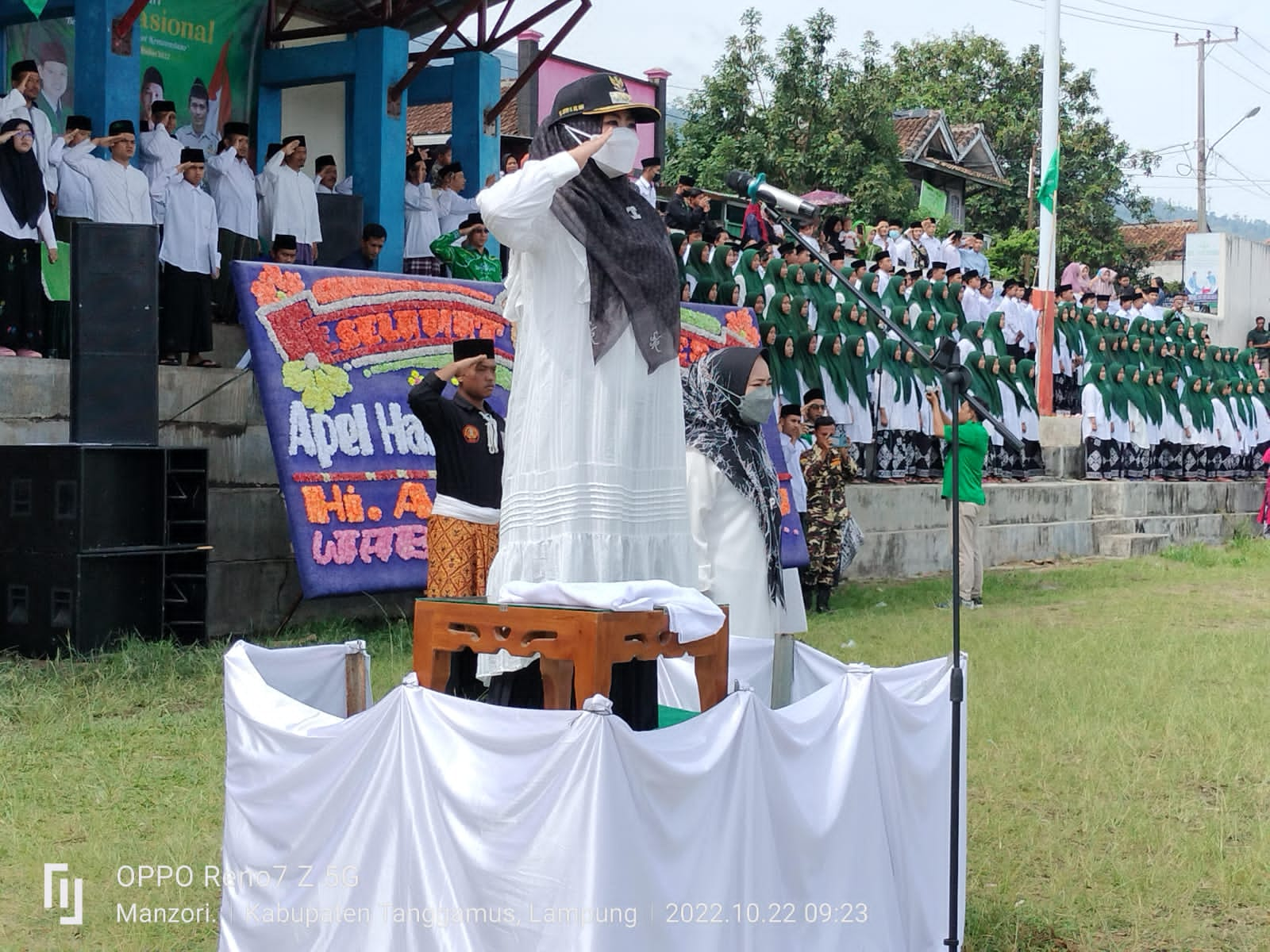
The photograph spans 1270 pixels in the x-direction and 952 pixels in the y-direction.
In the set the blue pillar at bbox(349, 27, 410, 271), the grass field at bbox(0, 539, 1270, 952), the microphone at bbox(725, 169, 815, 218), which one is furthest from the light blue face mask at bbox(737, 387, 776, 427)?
the blue pillar at bbox(349, 27, 410, 271)

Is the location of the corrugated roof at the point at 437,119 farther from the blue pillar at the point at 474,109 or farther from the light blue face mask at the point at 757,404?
the light blue face mask at the point at 757,404

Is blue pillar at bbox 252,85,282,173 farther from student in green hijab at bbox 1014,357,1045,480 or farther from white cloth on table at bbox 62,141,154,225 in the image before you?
student in green hijab at bbox 1014,357,1045,480

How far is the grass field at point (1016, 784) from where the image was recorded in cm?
426

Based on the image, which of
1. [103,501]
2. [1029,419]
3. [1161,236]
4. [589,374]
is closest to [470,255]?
[103,501]

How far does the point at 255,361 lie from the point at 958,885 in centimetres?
550

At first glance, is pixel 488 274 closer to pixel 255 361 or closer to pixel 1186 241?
pixel 255 361

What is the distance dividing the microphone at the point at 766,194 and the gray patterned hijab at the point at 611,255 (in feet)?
1.11

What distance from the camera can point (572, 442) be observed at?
3.84 metres

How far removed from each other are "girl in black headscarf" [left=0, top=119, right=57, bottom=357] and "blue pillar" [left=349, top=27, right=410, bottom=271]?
147 inches

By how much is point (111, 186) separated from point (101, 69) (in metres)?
1.31

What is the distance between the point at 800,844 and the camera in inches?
129

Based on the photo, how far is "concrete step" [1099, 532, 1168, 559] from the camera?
1741 centimetres

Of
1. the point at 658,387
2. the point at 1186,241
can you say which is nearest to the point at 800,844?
the point at 658,387

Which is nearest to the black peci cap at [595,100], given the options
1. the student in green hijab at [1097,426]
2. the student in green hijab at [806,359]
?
the student in green hijab at [806,359]
